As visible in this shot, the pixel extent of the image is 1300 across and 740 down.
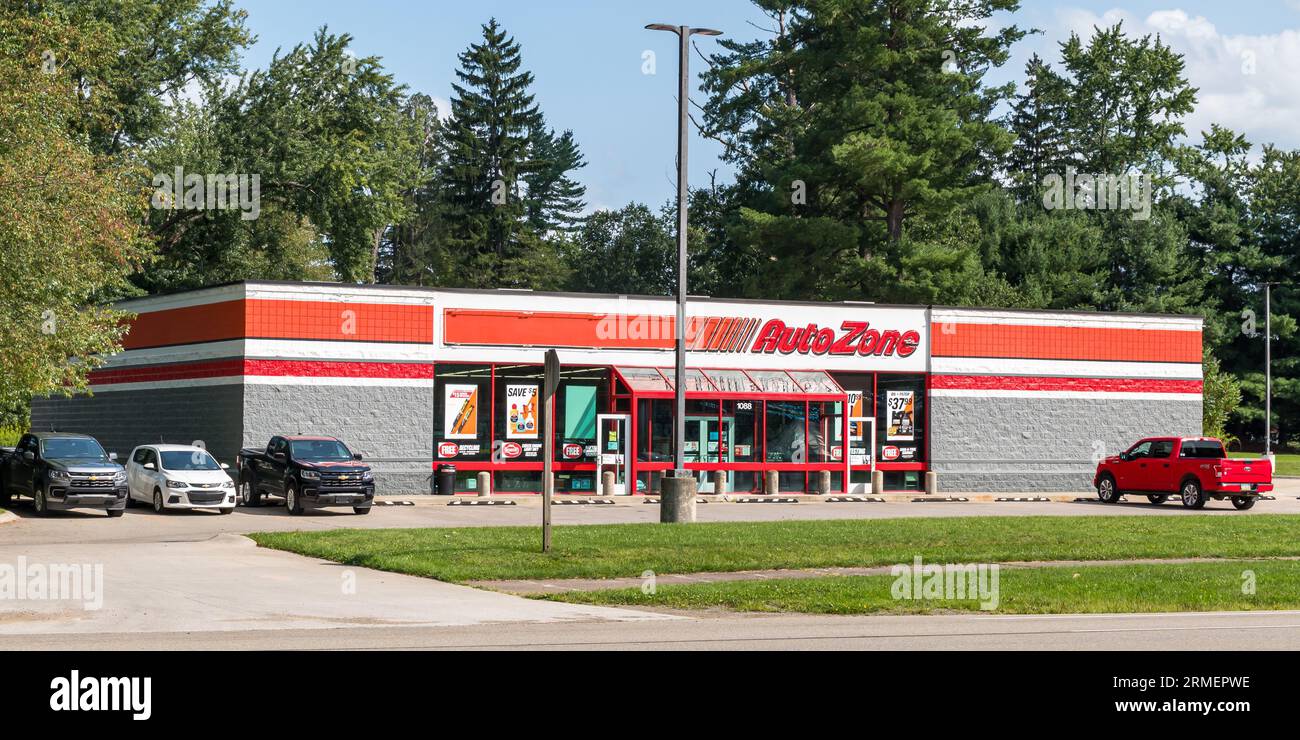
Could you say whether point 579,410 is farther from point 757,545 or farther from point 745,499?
point 757,545

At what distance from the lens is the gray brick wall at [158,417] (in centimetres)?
3900

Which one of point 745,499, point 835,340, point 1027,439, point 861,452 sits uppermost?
point 835,340

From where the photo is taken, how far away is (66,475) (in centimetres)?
2981

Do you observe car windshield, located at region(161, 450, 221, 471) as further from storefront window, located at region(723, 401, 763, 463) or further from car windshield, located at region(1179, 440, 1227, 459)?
car windshield, located at region(1179, 440, 1227, 459)

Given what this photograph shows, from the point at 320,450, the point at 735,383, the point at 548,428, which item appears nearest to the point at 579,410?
the point at 735,383

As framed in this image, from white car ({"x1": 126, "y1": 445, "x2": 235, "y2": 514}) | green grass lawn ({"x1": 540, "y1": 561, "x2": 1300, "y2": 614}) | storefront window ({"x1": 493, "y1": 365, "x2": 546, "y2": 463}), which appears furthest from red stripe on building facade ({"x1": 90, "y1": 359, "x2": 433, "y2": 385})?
green grass lawn ({"x1": 540, "y1": 561, "x2": 1300, "y2": 614})

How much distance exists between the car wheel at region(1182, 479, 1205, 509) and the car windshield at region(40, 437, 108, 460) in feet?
88.3

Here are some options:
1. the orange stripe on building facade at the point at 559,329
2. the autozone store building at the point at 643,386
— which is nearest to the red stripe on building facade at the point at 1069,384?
the autozone store building at the point at 643,386

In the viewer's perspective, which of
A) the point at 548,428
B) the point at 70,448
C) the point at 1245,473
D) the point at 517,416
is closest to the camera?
the point at 548,428

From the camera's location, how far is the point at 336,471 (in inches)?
1243

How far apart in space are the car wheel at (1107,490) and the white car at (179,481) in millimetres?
24048

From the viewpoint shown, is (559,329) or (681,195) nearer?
(681,195)

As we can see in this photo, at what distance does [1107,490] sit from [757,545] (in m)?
20.9

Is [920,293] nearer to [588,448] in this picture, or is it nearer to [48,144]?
[588,448]
